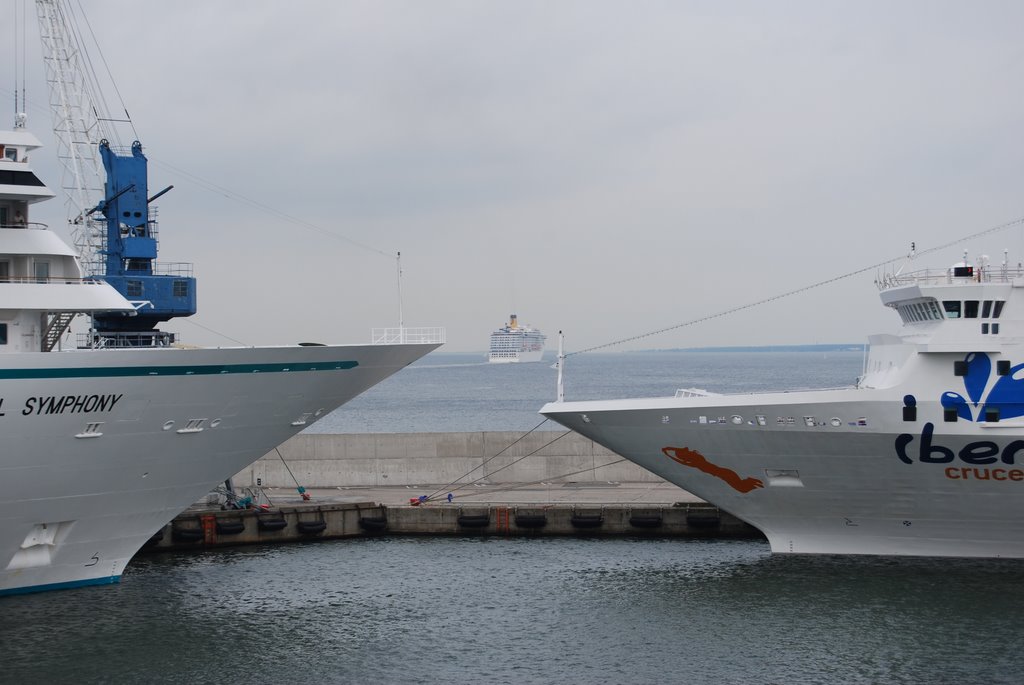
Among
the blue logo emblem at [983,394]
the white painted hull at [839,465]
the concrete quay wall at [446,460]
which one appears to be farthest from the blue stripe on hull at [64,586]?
the blue logo emblem at [983,394]

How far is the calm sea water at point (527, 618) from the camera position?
19.5 m

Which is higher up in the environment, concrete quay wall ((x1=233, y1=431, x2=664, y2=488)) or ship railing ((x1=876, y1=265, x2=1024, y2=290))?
ship railing ((x1=876, y1=265, x2=1024, y2=290))

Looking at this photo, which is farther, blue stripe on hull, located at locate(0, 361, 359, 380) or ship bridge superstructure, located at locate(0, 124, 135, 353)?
ship bridge superstructure, located at locate(0, 124, 135, 353)

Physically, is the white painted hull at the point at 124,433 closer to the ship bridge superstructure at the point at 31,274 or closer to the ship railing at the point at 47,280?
the ship bridge superstructure at the point at 31,274

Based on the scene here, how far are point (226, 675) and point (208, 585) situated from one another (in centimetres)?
589

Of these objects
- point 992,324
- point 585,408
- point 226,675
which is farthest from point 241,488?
point 992,324

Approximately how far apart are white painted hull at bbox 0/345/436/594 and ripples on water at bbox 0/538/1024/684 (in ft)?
3.52

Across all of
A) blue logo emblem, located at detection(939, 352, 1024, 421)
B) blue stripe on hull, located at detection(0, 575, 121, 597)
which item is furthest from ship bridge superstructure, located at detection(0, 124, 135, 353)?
blue logo emblem, located at detection(939, 352, 1024, 421)

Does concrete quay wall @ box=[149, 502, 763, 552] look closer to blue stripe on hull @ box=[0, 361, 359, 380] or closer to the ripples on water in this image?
the ripples on water

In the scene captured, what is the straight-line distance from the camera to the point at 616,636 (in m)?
21.3

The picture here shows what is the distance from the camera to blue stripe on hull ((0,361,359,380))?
21609 millimetres

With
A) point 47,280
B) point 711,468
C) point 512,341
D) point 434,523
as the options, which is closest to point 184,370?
point 47,280

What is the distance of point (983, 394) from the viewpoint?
24094 millimetres

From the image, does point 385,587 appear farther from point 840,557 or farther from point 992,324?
point 992,324
